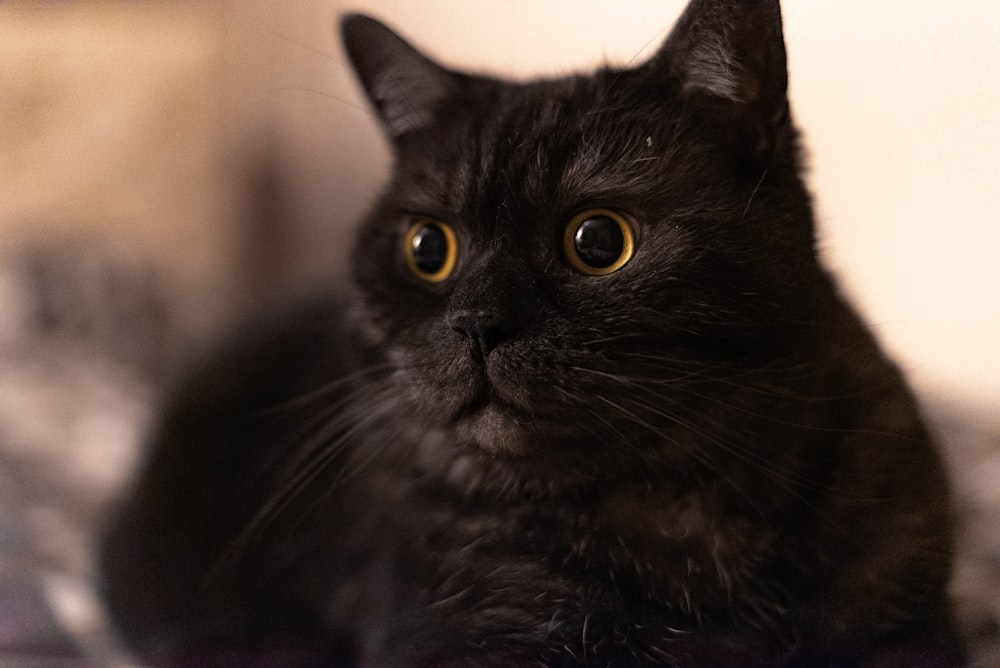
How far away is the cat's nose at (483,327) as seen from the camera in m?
0.76

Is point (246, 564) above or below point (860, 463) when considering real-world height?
below

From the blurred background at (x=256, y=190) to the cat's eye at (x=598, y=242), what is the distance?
0.84 feet

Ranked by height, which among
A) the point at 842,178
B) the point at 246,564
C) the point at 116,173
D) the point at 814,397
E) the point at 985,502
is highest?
the point at 842,178

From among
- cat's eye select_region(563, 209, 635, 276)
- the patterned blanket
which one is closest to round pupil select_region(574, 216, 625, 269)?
cat's eye select_region(563, 209, 635, 276)

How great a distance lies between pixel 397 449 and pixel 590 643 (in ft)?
1.24

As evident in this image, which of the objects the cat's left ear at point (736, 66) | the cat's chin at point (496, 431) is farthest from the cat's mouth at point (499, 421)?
the cat's left ear at point (736, 66)

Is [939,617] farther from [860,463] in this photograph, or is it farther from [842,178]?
[842,178]

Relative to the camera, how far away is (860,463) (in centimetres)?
86

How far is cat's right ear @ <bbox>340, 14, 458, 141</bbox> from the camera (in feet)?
3.38

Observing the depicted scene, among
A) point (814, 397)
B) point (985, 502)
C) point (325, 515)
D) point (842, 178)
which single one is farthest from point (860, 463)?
point (325, 515)

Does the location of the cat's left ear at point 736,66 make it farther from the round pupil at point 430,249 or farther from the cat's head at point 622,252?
the round pupil at point 430,249

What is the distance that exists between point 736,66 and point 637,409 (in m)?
0.34

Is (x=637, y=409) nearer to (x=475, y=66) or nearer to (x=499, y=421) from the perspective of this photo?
(x=499, y=421)

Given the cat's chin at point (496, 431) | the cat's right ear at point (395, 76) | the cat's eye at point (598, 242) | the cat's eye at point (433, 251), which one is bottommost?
the cat's chin at point (496, 431)
